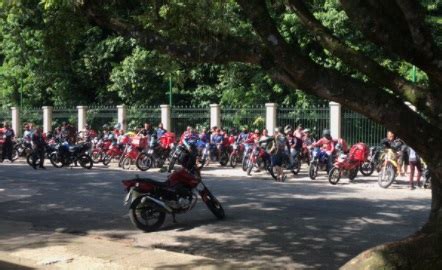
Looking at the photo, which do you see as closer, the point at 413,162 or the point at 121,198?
the point at 121,198

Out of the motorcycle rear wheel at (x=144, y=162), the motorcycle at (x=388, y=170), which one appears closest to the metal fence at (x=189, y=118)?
the motorcycle rear wheel at (x=144, y=162)

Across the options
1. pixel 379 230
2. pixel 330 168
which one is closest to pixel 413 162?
pixel 330 168

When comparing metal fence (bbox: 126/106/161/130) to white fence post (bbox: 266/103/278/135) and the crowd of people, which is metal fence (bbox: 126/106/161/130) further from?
white fence post (bbox: 266/103/278/135)

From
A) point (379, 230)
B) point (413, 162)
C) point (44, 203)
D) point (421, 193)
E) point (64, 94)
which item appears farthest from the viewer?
point (64, 94)

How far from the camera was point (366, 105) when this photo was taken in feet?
17.8

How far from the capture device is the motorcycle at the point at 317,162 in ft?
59.5

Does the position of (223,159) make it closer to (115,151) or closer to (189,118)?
(115,151)

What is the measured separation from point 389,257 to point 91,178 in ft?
42.5

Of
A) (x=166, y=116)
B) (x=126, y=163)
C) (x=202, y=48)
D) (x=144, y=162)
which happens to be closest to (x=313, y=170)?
(x=144, y=162)

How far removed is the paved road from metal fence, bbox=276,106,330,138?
6910mm

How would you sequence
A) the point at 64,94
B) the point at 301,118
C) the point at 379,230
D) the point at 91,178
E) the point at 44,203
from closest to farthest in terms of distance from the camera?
1. the point at 379,230
2. the point at 44,203
3. the point at 91,178
4. the point at 301,118
5. the point at 64,94

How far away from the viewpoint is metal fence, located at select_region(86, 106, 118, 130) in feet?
99.6

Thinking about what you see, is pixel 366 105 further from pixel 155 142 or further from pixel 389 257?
pixel 155 142

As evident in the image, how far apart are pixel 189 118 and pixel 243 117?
2836 mm
